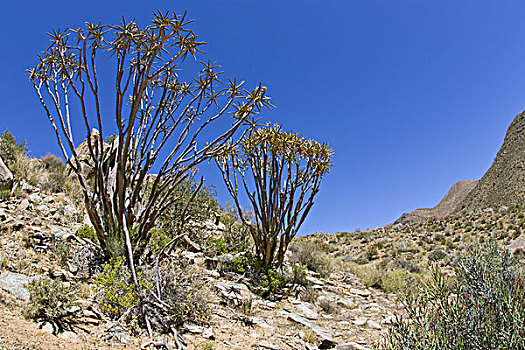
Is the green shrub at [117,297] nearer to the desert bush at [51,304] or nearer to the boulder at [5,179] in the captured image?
the desert bush at [51,304]

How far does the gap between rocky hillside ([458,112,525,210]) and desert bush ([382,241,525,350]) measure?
110ft

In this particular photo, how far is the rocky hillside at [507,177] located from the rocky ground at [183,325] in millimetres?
30623

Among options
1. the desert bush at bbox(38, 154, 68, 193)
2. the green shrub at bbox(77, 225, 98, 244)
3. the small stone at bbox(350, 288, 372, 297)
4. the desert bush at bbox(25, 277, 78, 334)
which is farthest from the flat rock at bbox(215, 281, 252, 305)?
the desert bush at bbox(38, 154, 68, 193)

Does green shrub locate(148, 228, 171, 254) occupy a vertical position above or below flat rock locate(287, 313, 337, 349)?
above

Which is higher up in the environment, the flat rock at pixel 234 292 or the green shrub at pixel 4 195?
the green shrub at pixel 4 195

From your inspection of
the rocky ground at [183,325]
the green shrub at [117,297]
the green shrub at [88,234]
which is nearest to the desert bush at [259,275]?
the rocky ground at [183,325]

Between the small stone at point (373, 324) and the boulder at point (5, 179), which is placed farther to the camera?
the boulder at point (5, 179)

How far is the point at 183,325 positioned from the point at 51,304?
72.2 inches

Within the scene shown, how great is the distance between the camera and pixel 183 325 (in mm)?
5145

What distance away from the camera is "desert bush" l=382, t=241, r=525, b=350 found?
9.49ft

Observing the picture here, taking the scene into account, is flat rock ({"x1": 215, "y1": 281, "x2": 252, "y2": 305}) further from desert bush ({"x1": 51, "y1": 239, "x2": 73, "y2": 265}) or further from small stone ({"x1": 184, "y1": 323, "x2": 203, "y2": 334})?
desert bush ({"x1": 51, "y1": 239, "x2": 73, "y2": 265})

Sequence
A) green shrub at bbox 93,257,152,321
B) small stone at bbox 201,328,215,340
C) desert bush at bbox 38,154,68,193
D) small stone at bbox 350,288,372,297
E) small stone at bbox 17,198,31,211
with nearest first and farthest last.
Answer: green shrub at bbox 93,257,152,321 < small stone at bbox 201,328,215,340 < small stone at bbox 17,198,31,211 < small stone at bbox 350,288,372,297 < desert bush at bbox 38,154,68,193

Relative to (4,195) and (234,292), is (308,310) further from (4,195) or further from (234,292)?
(4,195)

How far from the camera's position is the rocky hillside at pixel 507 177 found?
3378 cm
